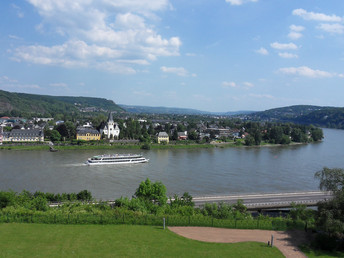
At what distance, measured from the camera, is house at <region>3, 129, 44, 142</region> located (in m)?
34.8

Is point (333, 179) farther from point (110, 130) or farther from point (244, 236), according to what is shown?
point (110, 130)

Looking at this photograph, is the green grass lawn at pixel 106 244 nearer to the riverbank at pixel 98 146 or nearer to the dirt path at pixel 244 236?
the dirt path at pixel 244 236

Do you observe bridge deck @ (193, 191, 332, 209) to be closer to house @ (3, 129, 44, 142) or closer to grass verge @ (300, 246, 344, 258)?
grass verge @ (300, 246, 344, 258)

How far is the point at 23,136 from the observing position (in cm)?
3506

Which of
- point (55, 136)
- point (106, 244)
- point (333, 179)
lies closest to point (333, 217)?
point (333, 179)

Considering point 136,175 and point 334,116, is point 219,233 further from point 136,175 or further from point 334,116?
point 334,116

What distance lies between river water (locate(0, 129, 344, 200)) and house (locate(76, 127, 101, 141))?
9.43 m

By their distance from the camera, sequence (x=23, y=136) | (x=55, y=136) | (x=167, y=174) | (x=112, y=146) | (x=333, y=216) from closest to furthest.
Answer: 1. (x=333, y=216)
2. (x=167, y=174)
3. (x=112, y=146)
4. (x=23, y=136)
5. (x=55, y=136)

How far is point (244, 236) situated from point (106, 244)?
420 cm

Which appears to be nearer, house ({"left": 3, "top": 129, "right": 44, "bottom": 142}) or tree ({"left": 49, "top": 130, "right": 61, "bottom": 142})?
house ({"left": 3, "top": 129, "right": 44, "bottom": 142})

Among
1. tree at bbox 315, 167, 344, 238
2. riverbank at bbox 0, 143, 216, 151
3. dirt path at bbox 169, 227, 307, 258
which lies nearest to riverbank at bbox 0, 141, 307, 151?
riverbank at bbox 0, 143, 216, 151

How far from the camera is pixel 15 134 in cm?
3497

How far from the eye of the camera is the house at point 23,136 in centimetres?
3475

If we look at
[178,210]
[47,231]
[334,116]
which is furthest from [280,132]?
[334,116]
